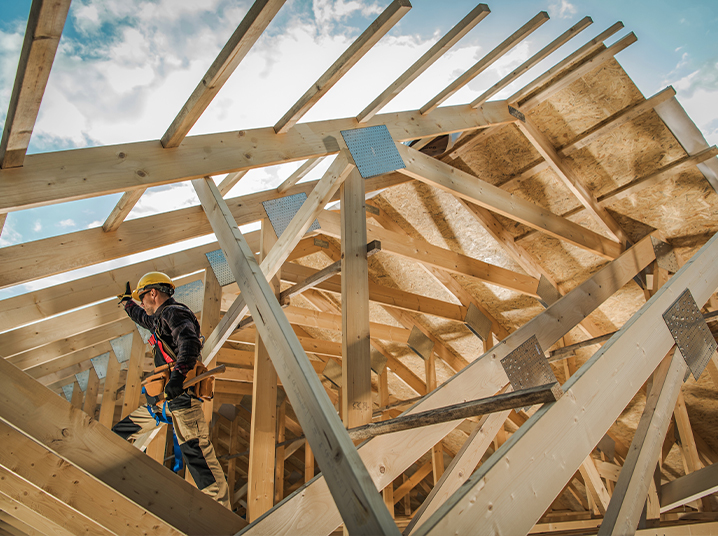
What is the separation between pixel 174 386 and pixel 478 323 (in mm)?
4250

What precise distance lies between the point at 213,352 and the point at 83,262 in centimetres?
114

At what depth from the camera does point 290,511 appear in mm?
2088

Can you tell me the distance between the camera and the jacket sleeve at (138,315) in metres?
3.05

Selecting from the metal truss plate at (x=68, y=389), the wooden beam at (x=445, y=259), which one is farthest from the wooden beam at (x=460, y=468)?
the metal truss plate at (x=68, y=389)

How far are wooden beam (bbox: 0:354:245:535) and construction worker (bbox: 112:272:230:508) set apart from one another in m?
0.41

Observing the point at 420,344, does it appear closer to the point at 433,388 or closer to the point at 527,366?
the point at 433,388

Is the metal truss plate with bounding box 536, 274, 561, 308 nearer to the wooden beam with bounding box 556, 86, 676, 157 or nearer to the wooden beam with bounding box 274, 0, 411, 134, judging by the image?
the wooden beam with bounding box 556, 86, 676, 157

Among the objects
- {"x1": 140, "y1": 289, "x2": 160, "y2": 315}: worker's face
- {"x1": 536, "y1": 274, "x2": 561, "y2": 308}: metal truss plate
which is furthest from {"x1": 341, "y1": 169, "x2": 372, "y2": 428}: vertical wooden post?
{"x1": 536, "y1": 274, "x2": 561, "y2": 308}: metal truss plate

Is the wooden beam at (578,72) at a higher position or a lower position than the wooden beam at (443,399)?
higher

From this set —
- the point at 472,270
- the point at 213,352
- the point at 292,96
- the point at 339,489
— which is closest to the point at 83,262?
the point at 213,352

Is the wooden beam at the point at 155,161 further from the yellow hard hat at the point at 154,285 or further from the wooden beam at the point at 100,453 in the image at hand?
the yellow hard hat at the point at 154,285

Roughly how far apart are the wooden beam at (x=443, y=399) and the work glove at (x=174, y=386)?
2.45 ft

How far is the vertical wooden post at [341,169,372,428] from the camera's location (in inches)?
101

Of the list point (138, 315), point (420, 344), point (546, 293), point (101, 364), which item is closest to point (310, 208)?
point (138, 315)
